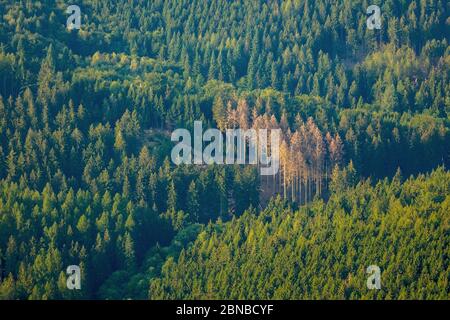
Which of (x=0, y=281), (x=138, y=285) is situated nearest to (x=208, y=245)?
(x=138, y=285)

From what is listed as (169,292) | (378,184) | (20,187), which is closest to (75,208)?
(20,187)

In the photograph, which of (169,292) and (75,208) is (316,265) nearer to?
(169,292)

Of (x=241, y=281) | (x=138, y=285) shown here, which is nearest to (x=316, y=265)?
(x=241, y=281)

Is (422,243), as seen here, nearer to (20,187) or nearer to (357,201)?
(357,201)

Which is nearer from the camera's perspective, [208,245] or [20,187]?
[208,245]

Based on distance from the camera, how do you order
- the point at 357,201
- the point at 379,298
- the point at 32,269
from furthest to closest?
1. the point at 357,201
2. the point at 32,269
3. the point at 379,298

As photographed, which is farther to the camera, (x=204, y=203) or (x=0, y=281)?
(x=204, y=203)

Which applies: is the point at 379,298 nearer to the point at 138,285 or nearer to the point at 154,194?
the point at 138,285

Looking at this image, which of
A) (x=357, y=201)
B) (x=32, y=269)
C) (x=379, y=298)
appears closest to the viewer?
(x=379, y=298)
